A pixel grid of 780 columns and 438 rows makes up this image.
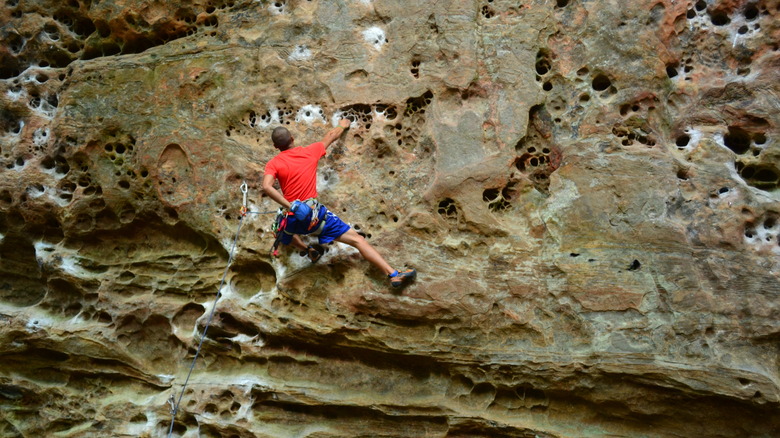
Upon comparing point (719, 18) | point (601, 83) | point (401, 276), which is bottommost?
point (401, 276)

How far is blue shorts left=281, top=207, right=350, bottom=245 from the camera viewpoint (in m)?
5.29

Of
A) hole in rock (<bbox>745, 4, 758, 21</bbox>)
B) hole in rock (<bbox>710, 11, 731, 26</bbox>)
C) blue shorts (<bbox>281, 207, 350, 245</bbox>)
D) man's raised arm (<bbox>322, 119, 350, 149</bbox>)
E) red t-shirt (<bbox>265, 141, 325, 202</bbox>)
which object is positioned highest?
hole in rock (<bbox>745, 4, 758, 21</bbox>)

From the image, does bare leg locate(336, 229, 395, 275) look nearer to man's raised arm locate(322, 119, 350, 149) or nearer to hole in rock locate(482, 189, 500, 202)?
man's raised arm locate(322, 119, 350, 149)

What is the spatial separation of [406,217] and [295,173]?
1016 millimetres

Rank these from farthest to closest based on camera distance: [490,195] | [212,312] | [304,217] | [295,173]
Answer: [212,312], [490,195], [295,173], [304,217]

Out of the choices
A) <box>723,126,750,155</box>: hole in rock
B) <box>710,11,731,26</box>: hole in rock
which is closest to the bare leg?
<box>723,126,750,155</box>: hole in rock

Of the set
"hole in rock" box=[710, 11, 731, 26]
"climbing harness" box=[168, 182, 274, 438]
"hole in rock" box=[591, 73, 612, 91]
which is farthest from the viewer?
"climbing harness" box=[168, 182, 274, 438]

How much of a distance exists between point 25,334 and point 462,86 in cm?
469

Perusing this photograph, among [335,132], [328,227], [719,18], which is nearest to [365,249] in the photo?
[328,227]

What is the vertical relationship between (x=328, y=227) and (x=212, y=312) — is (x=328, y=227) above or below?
above

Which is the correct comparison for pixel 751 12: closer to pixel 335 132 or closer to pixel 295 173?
pixel 335 132

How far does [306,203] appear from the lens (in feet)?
17.1

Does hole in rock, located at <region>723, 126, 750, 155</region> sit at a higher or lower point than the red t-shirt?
higher

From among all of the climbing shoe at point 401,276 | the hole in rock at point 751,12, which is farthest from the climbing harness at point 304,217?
the hole in rock at point 751,12
